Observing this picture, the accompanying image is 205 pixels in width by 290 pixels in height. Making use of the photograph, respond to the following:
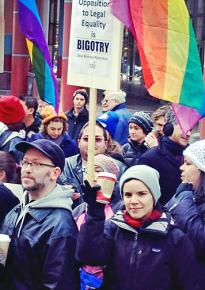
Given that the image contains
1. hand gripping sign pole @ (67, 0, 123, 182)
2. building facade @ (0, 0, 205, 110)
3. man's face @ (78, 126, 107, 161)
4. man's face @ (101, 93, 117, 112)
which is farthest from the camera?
building facade @ (0, 0, 205, 110)

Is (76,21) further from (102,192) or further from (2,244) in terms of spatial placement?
(2,244)

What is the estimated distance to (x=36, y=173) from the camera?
382 cm

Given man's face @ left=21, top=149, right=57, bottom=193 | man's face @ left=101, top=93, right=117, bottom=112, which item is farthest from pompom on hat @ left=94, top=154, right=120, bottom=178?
man's face @ left=101, top=93, right=117, bottom=112

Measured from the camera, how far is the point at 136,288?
350 centimetres

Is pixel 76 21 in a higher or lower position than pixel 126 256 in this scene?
higher

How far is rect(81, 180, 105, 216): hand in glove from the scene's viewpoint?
3.37 metres

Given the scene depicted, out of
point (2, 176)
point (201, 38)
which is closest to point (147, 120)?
point (2, 176)

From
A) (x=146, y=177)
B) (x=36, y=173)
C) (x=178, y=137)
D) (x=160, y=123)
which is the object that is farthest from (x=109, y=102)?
(x=146, y=177)

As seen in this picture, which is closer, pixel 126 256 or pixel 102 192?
pixel 126 256

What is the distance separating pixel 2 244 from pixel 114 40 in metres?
1.37

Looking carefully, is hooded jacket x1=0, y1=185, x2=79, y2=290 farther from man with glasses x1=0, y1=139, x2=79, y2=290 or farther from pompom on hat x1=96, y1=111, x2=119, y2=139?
pompom on hat x1=96, y1=111, x2=119, y2=139

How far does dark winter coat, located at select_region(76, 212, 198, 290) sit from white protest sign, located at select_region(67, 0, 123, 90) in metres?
0.93

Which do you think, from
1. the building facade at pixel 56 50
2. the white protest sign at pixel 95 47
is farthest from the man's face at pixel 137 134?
the building facade at pixel 56 50

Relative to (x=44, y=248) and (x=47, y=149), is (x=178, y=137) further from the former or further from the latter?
(x=44, y=248)
